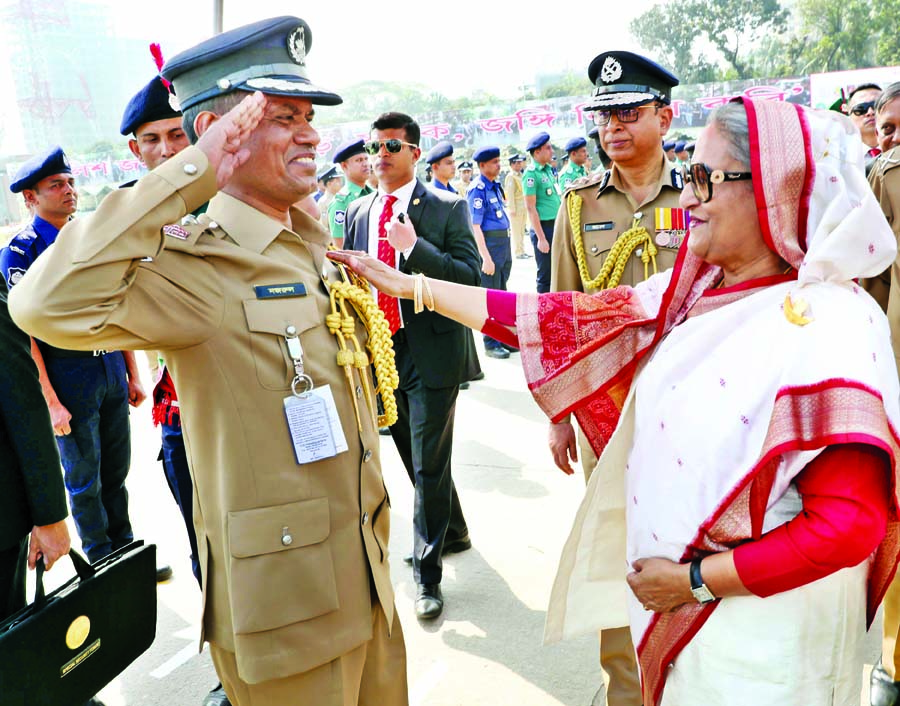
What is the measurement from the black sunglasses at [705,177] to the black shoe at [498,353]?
612cm

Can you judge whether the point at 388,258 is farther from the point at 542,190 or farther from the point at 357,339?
the point at 542,190

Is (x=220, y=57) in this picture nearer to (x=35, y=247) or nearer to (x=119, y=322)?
(x=119, y=322)

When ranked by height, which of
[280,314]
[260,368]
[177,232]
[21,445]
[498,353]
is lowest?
[498,353]

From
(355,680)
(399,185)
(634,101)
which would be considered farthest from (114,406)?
(634,101)

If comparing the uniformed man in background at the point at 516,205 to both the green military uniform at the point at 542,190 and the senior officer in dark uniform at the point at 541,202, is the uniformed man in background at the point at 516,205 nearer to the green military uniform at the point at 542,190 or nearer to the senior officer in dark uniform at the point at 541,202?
the senior officer in dark uniform at the point at 541,202

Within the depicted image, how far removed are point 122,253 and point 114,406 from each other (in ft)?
8.69

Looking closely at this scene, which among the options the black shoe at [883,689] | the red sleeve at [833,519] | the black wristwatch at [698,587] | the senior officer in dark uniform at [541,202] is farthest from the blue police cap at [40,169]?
the senior officer in dark uniform at [541,202]

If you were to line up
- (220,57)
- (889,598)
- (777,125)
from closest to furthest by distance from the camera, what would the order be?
(777,125)
(220,57)
(889,598)

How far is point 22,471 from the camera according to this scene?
2.07 metres

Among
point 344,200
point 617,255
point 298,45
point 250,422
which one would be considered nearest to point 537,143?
point 344,200

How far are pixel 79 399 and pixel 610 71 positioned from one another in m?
2.84

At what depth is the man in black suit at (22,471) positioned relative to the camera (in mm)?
2035

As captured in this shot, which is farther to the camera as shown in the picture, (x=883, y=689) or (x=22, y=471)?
(x=883, y=689)

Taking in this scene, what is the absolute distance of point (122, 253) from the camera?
1303 millimetres
